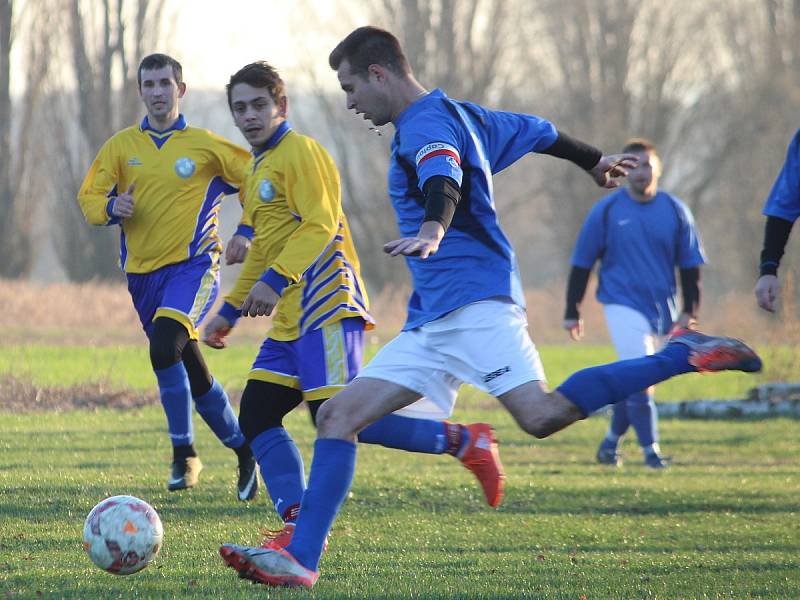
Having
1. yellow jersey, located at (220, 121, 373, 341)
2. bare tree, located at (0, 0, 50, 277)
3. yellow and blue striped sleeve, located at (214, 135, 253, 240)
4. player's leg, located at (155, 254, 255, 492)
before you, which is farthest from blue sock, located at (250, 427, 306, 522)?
bare tree, located at (0, 0, 50, 277)

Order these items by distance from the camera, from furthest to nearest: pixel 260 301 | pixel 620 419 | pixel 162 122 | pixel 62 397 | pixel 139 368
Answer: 1. pixel 139 368
2. pixel 62 397
3. pixel 620 419
4. pixel 162 122
5. pixel 260 301

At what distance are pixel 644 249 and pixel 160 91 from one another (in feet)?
13.5

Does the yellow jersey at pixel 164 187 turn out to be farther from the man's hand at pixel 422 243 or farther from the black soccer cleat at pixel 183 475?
the man's hand at pixel 422 243

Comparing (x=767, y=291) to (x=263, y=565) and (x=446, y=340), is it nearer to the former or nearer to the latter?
(x=446, y=340)

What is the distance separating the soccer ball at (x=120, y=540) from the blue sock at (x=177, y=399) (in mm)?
2437

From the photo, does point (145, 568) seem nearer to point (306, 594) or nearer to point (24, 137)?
point (306, 594)

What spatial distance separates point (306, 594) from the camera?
4738 millimetres

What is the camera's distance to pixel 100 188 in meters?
7.74

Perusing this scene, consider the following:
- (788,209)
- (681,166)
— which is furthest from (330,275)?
(681,166)

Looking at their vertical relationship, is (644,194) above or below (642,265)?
above

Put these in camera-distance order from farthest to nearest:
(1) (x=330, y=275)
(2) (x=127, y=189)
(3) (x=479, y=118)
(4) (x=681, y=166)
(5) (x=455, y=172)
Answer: (4) (x=681, y=166) < (2) (x=127, y=189) < (1) (x=330, y=275) < (3) (x=479, y=118) < (5) (x=455, y=172)

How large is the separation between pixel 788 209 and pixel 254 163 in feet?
8.34

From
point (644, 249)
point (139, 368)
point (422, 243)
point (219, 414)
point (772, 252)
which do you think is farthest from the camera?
point (139, 368)

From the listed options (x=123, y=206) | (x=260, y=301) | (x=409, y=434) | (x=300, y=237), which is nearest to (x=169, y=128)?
(x=123, y=206)
